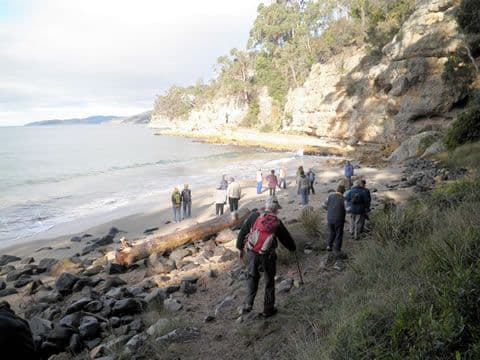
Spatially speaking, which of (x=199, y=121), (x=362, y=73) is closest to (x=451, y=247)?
(x=362, y=73)

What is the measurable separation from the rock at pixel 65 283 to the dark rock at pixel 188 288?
2947 millimetres

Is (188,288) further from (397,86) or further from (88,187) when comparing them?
(397,86)

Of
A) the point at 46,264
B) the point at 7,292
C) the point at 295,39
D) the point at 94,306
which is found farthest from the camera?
the point at 295,39

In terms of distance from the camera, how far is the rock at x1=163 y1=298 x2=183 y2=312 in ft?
22.2

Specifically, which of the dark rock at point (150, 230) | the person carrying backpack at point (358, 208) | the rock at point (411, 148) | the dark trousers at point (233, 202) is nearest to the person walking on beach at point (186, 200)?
the dark rock at point (150, 230)

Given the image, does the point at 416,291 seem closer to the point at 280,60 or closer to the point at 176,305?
the point at 176,305

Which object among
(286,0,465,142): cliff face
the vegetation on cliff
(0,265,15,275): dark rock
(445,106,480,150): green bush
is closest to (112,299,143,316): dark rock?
(0,265,15,275): dark rock

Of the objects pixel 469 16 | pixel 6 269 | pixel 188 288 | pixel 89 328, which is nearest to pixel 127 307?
pixel 89 328

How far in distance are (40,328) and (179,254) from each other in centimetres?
438

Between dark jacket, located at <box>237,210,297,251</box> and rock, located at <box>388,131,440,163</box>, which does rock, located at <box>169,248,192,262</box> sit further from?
rock, located at <box>388,131,440,163</box>

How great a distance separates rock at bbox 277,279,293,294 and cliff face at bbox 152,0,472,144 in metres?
27.1

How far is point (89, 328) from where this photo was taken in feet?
19.6

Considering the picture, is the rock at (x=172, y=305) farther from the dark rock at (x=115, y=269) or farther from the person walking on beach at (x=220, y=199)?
the person walking on beach at (x=220, y=199)

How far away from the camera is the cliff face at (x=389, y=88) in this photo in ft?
97.3
